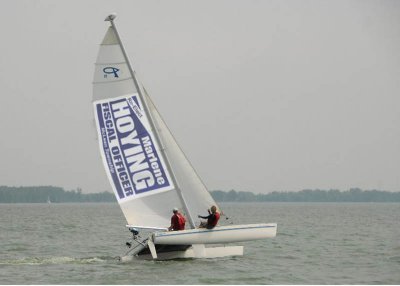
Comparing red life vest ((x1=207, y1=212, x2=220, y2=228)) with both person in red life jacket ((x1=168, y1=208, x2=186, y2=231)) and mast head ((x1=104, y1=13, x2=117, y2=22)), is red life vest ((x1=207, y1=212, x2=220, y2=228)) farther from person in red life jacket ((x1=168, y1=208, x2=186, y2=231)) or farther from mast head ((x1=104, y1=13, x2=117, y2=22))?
mast head ((x1=104, y1=13, x2=117, y2=22))

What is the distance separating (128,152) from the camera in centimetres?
2381

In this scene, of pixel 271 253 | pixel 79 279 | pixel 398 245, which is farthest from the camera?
pixel 398 245

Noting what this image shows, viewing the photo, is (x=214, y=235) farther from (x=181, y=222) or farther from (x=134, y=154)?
(x=134, y=154)

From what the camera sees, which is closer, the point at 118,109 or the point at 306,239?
the point at 118,109

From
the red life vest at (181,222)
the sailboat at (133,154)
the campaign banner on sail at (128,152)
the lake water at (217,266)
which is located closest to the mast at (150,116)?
the sailboat at (133,154)

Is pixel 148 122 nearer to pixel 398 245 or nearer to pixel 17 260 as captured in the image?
pixel 17 260

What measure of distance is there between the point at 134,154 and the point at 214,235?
11.2 feet

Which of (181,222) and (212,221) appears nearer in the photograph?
(212,221)

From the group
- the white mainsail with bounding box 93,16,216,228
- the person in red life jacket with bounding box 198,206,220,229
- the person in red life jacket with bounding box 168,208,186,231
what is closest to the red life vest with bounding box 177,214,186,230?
A: the person in red life jacket with bounding box 168,208,186,231

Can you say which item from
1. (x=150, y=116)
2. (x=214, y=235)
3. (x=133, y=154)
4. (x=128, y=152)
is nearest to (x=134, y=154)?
(x=133, y=154)

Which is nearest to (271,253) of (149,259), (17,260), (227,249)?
(227,249)

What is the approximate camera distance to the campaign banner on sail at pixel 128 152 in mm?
23750

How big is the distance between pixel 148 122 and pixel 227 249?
4430 mm

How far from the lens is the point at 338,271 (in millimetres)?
23000
